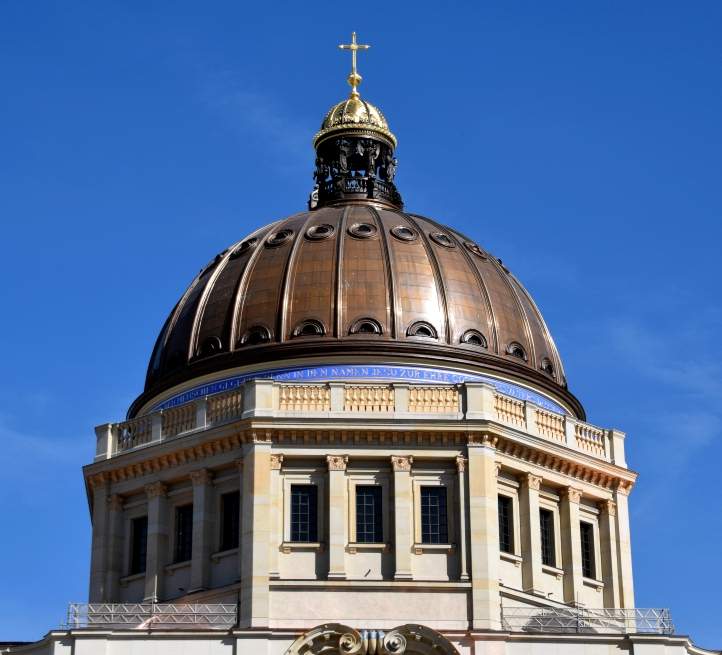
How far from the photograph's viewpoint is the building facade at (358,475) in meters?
71.5

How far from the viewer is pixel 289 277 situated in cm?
8106

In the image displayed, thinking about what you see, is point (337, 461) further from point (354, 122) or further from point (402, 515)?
point (354, 122)

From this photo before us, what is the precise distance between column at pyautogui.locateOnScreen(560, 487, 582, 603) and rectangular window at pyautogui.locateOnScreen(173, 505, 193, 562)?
1309 centimetres

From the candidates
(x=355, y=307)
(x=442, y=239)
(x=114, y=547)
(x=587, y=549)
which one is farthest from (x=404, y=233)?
(x=114, y=547)

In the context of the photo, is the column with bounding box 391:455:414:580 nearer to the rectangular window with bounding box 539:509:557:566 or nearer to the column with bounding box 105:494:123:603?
the rectangular window with bounding box 539:509:557:566

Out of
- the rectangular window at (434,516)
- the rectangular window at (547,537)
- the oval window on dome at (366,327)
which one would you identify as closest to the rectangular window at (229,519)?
the rectangular window at (434,516)

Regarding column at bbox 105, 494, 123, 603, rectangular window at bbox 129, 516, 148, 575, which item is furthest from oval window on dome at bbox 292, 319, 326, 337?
column at bbox 105, 494, 123, 603

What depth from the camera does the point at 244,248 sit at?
84.4 metres

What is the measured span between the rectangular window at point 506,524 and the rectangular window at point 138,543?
40.8 feet

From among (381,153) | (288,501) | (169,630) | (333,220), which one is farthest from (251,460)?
(381,153)

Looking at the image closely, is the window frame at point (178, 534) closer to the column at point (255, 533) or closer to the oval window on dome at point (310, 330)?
the column at point (255, 533)

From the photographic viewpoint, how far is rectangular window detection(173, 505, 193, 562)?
76.4 meters

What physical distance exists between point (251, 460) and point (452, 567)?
753cm

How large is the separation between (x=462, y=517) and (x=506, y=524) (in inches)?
123
